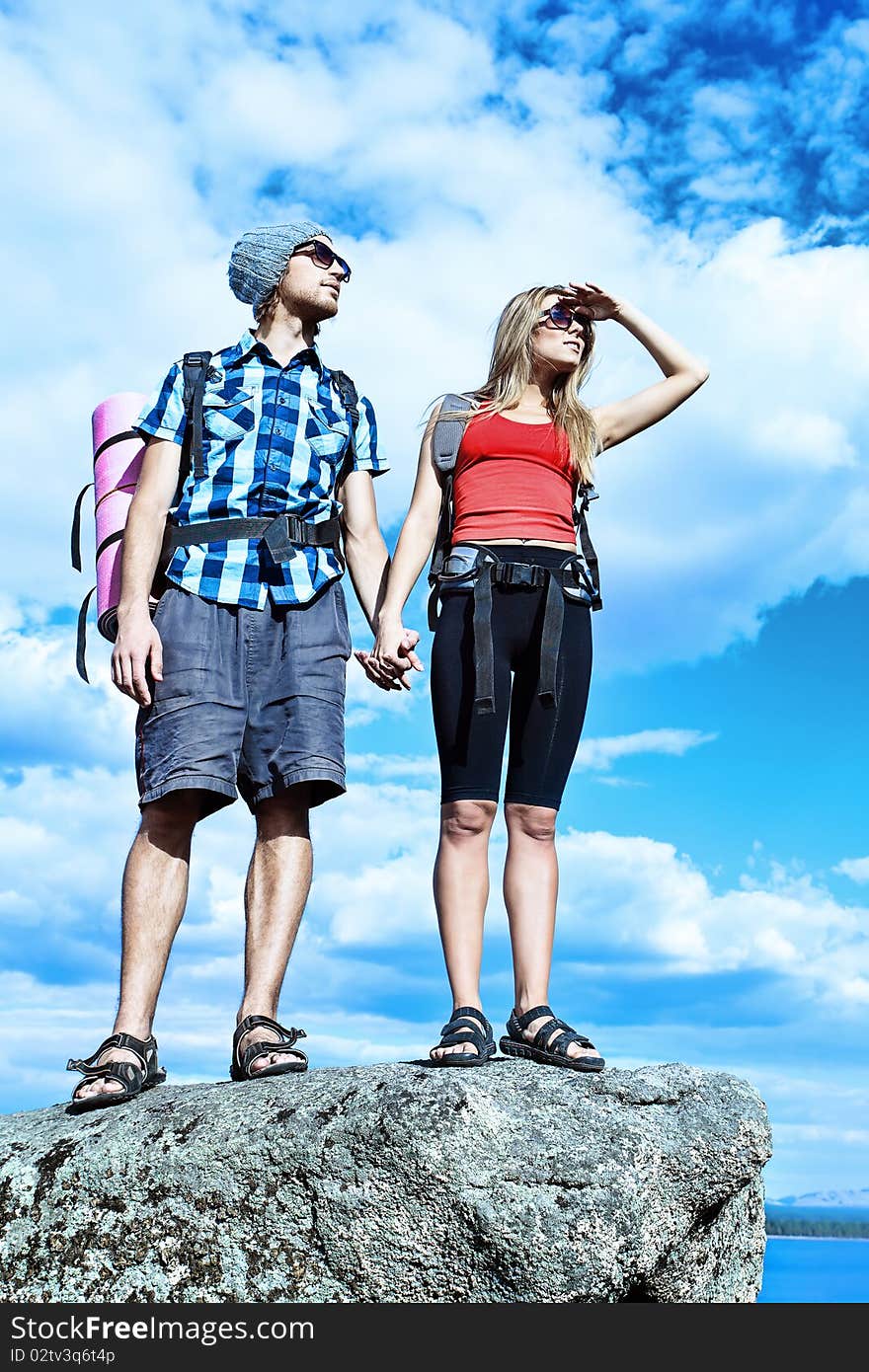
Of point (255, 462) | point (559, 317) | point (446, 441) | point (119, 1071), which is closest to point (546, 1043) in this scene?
point (119, 1071)

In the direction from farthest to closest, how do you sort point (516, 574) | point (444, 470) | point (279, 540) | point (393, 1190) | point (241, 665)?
1. point (444, 470)
2. point (279, 540)
3. point (241, 665)
4. point (516, 574)
5. point (393, 1190)

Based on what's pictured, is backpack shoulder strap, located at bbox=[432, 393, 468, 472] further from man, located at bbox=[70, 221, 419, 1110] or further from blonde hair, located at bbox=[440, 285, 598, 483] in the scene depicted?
man, located at bbox=[70, 221, 419, 1110]

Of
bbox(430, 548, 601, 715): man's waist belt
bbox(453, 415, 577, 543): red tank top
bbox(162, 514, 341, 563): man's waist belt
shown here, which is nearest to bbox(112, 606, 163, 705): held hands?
bbox(162, 514, 341, 563): man's waist belt

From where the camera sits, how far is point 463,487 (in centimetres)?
575

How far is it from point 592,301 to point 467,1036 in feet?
11.7

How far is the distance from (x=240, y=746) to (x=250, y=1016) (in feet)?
3.95

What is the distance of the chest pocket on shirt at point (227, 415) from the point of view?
Result: 5.89 meters

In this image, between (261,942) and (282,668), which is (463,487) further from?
(261,942)

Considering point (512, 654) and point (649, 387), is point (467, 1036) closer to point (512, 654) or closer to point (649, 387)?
point (512, 654)

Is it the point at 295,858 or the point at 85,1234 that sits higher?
the point at 295,858

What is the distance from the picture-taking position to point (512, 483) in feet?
18.6

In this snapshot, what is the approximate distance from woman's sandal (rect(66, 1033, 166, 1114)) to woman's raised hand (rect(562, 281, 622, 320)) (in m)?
4.00
